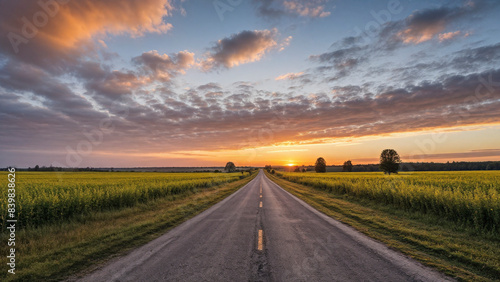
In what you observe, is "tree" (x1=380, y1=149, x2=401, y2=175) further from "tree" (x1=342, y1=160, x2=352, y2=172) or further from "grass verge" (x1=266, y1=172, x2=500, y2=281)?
"grass verge" (x1=266, y1=172, x2=500, y2=281)

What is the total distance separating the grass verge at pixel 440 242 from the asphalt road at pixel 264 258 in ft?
1.99

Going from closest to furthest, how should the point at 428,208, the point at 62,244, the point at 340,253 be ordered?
the point at 340,253
the point at 62,244
the point at 428,208

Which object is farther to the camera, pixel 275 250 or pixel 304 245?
pixel 304 245

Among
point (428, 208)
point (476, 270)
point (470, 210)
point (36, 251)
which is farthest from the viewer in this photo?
point (428, 208)

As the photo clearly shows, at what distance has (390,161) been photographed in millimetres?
71938

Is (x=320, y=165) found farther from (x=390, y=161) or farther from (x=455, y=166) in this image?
(x=455, y=166)

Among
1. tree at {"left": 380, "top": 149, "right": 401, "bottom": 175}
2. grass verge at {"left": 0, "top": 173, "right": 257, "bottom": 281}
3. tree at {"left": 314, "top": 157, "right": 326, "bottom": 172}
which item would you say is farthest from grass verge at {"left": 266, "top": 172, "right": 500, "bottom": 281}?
tree at {"left": 314, "top": 157, "right": 326, "bottom": 172}

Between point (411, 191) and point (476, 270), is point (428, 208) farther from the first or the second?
point (476, 270)

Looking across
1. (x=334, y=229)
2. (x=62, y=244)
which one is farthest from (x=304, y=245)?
(x=62, y=244)

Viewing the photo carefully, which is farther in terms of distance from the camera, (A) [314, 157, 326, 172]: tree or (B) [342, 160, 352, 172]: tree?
(B) [342, 160, 352, 172]: tree

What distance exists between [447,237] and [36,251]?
13.4 m

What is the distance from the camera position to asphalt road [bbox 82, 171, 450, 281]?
16.6ft

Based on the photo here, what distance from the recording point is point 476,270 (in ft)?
18.3

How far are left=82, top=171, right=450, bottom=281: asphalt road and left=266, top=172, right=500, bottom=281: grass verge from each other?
0.61m
